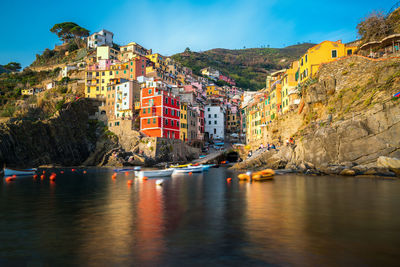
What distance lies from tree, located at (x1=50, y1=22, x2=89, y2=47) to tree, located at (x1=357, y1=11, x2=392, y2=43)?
118 m

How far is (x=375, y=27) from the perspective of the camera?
161 ft

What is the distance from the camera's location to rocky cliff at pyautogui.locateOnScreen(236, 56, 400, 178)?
111 ft

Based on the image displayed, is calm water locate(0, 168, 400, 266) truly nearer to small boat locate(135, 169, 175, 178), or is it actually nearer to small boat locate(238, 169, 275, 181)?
small boat locate(238, 169, 275, 181)

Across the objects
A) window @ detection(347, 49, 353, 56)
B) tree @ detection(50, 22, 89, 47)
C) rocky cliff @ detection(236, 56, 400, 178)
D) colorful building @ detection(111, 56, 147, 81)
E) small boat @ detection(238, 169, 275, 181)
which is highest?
tree @ detection(50, 22, 89, 47)

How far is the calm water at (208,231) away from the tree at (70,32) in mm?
128377

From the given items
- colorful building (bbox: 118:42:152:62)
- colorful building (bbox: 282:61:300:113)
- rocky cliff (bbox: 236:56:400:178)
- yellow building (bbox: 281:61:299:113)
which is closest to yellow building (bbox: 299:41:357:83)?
rocky cliff (bbox: 236:56:400:178)

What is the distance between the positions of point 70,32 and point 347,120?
451 ft

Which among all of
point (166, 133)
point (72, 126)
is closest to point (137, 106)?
point (166, 133)

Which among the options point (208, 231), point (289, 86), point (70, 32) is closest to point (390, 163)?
point (208, 231)

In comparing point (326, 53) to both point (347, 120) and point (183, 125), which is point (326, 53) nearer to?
point (347, 120)

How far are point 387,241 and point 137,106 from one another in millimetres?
71551

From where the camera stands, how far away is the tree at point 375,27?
158 feet

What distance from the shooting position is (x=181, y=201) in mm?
22094

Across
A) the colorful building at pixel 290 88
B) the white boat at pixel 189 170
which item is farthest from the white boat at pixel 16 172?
the colorful building at pixel 290 88
